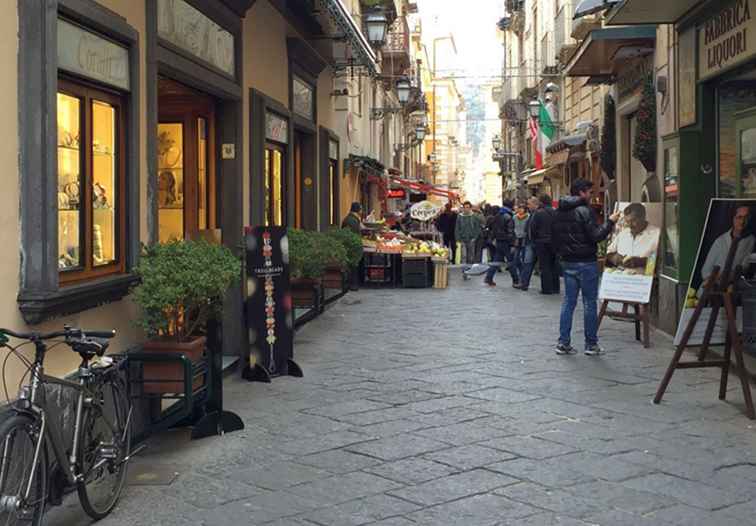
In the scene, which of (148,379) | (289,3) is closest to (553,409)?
(148,379)

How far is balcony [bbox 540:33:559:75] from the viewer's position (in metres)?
28.0

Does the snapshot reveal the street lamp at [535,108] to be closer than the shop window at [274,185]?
No

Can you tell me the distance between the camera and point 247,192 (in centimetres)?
984

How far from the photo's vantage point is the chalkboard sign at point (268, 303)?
7.99m

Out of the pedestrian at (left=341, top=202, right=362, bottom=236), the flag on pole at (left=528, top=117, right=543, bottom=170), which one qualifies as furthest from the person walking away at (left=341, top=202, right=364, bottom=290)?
the flag on pole at (left=528, top=117, right=543, bottom=170)

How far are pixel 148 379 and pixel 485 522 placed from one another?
2.30 metres

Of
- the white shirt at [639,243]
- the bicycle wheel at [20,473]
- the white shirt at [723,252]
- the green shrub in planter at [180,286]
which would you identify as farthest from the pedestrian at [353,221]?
the bicycle wheel at [20,473]

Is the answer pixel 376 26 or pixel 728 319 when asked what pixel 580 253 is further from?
pixel 376 26

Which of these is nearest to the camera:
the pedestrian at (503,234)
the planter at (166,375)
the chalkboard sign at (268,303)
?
the planter at (166,375)

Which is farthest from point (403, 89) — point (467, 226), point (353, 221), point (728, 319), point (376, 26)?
point (728, 319)

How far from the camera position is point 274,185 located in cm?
1183

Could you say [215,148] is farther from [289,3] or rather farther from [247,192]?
[289,3]

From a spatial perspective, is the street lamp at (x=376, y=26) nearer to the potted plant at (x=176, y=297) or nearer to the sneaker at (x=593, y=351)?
the sneaker at (x=593, y=351)

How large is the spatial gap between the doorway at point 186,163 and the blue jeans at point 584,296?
12.2ft
